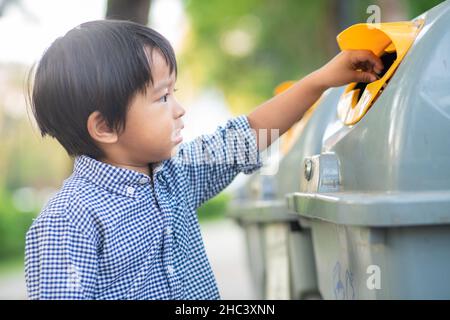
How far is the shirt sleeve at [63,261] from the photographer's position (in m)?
1.80

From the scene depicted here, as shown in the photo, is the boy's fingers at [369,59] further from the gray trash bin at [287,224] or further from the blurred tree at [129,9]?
the blurred tree at [129,9]

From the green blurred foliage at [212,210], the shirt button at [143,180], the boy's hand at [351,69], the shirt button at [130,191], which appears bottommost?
the shirt button at [130,191]

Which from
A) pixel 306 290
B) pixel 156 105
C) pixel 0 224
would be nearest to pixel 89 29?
pixel 156 105

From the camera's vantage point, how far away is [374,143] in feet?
5.83

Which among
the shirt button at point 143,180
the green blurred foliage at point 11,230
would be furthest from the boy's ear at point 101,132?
the green blurred foliage at point 11,230

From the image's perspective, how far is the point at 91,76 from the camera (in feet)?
6.45

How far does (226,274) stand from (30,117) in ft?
19.1

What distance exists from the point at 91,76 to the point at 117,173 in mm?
291

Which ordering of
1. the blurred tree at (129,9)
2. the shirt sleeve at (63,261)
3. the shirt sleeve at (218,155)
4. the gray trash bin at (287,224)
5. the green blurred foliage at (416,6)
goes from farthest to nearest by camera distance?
the green blurred foliage at (416,6)
the blurred tree at (129,9)
the gray trash bin at (287,224)
the shirt sleeve at (218,155)
the shirt sleeve at (63,261)

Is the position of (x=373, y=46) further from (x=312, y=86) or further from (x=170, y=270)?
(x=170, y=270)

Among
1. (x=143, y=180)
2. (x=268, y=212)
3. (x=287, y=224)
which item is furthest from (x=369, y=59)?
(x=268, y=212)

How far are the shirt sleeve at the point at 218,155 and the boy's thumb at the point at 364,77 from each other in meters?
0.38

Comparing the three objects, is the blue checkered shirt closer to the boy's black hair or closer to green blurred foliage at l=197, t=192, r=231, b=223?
the boy's black hair
